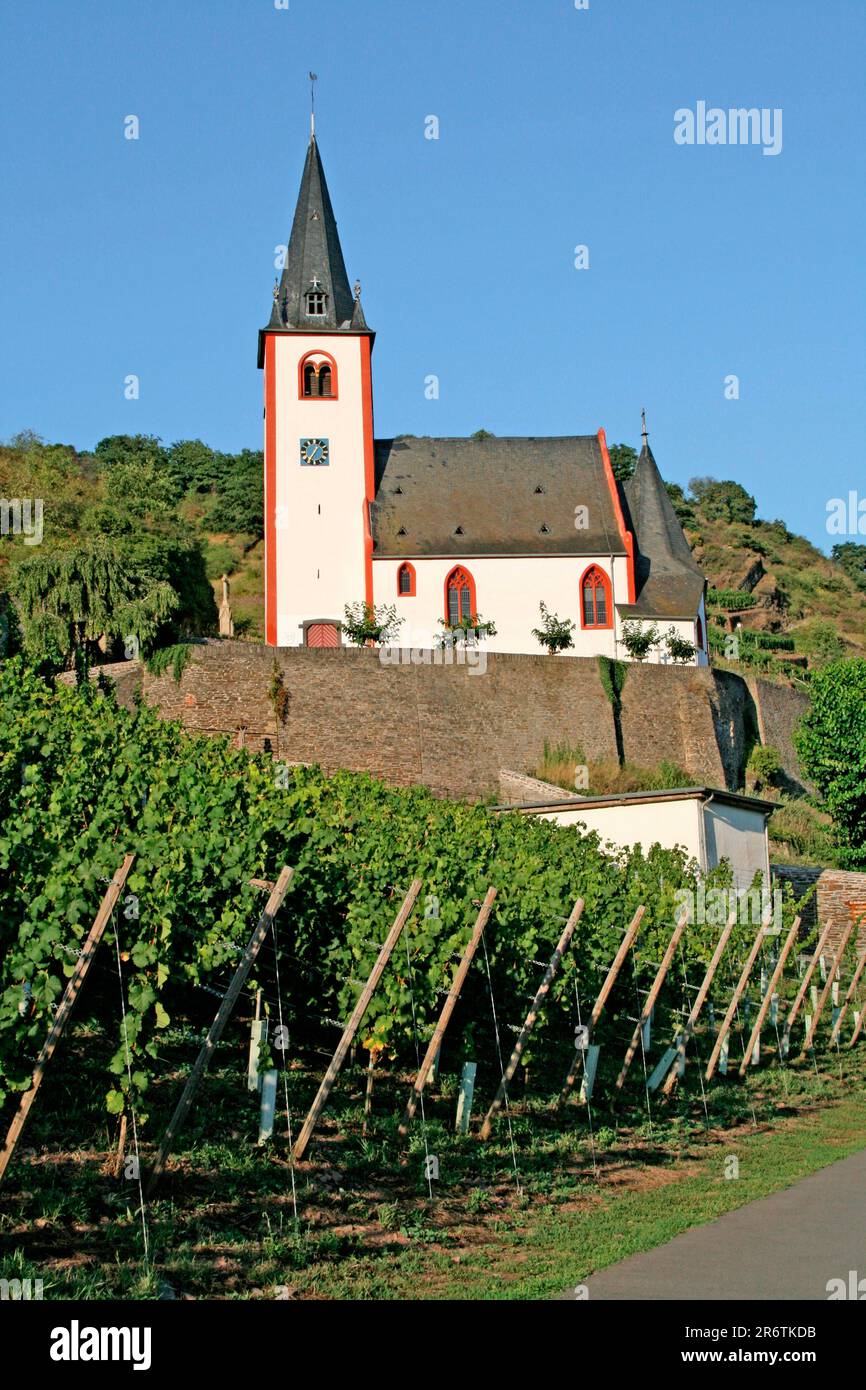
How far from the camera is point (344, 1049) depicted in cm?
969

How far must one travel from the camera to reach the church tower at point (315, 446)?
137 feet

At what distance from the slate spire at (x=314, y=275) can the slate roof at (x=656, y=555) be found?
975 centimetres

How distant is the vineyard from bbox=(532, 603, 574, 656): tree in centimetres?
2243

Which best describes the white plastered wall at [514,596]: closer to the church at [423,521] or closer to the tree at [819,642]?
the church at [423,521]

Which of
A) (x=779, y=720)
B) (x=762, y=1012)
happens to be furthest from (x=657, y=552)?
(x=762, y=1012)

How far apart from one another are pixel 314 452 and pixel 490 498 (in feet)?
17.9

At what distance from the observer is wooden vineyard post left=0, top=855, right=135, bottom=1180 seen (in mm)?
7145

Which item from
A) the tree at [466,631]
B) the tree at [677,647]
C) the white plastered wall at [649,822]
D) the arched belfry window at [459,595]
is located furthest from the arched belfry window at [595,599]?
the white plastered wall at [649,822]

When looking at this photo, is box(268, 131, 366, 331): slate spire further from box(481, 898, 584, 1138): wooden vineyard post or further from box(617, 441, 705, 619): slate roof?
box(481, 898, 584, 1138): wooden vineyard post

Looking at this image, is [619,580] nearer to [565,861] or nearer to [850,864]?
[850,864]

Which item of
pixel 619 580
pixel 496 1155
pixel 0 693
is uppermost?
pixel 619 580

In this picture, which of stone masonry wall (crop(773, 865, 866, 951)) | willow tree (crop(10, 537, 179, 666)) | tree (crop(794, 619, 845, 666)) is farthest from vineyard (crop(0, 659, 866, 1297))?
tree (crop(794, 619, 845, 666))
